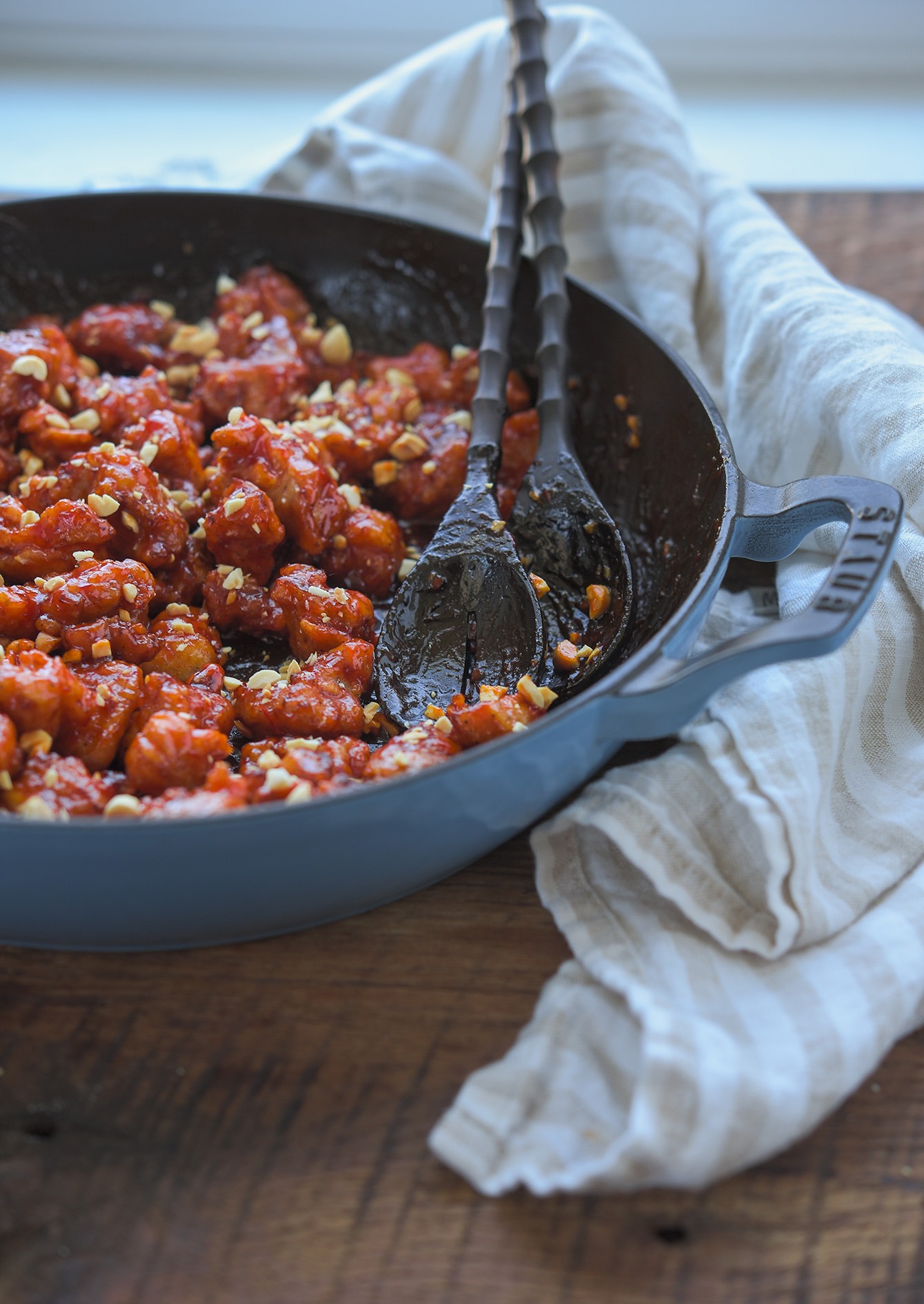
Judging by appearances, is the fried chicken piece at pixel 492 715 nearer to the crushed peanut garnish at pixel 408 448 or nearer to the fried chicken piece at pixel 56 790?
the fried chicken piece at pixel 56 790

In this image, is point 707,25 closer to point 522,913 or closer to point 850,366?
point 850,366

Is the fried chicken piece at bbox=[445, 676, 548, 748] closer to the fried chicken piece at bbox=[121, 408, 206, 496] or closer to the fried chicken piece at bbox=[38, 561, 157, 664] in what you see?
the fried chicken piece at bbox=[38, 561, 157, 664]

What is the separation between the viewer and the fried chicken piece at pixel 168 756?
136cm

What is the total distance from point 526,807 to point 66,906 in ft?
1.76

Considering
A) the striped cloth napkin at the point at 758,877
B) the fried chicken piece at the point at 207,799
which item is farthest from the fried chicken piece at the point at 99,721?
the striped cloth napkin at the point at 758,877

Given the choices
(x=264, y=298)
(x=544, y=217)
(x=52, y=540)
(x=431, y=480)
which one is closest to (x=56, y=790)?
(x=52, y=540)

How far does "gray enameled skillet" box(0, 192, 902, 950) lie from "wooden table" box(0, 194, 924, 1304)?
0.27 ft

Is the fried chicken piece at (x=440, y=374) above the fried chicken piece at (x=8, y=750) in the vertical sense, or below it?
above

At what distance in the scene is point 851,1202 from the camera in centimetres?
120

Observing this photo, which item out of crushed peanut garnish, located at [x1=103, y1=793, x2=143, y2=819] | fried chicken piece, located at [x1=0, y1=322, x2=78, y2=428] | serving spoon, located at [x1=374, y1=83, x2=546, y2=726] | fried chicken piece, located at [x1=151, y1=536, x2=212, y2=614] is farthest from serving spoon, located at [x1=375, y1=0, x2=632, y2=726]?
fried chicken piece, located at [x1=0, y1=322, x2=78, y2=428]

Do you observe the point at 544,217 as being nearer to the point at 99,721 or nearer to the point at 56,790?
the point at 99,721

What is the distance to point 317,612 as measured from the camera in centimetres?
164

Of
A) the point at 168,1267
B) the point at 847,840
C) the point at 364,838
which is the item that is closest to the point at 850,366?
the point at 847,840

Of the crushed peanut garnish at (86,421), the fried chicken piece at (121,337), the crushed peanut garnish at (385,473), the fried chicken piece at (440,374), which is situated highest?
the fried chicken piece at (121,337)
